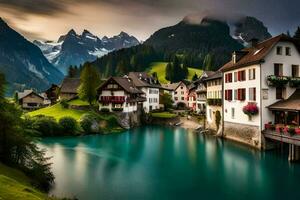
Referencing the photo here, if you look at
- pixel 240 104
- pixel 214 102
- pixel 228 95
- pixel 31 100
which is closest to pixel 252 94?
pixel 240 104

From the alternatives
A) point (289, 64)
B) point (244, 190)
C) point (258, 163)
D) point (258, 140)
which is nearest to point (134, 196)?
point (244, 190)

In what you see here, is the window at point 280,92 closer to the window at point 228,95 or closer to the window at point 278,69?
the window at point 278,69

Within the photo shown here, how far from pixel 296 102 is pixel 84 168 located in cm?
2663

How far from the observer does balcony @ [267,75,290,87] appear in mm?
43500

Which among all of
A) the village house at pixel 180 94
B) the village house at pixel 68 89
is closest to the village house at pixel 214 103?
the village house at pixel 68 89

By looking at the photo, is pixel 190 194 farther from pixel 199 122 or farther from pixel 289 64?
pixel 199 122

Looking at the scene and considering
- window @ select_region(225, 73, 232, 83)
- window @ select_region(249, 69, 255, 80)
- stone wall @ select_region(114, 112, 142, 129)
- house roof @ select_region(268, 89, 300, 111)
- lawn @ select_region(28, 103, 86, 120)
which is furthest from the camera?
stone wall @ select_region(114, 112, 142, 129)

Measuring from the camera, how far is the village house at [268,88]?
43594 mm

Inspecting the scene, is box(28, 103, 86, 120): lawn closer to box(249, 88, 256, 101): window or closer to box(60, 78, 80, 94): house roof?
box(60, 78, 80, 94): house roof

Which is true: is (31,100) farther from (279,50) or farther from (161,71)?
(279,50)

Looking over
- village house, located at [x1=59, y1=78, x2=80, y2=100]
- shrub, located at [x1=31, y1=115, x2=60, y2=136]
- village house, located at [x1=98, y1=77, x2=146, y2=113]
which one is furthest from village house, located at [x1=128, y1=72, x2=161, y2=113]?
shrub, located at [x1=31, y1=115, x2=60, y2=136]

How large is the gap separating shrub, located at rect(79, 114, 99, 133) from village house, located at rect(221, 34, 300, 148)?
32.0 m

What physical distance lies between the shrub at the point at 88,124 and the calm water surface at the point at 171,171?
1354 cm

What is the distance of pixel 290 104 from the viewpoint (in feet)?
134
